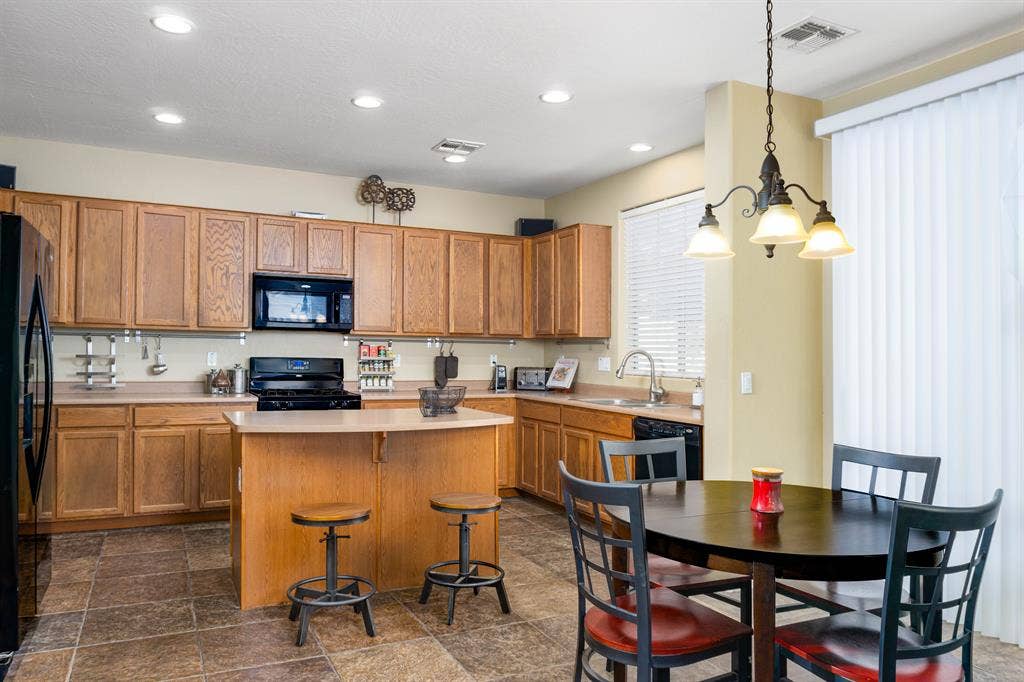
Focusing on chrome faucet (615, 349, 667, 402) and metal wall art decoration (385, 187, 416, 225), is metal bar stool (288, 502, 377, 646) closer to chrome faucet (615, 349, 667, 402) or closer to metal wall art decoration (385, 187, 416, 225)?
chrome faucet (615, 349, 667, 402)

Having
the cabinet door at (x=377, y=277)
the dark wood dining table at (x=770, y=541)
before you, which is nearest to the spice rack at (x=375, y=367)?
the cabinet door at (x=377, y=277)

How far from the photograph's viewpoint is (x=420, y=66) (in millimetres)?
3738

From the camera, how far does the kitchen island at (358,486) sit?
3.47 metres

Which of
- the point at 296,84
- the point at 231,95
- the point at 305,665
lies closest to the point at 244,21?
the point at 296,84

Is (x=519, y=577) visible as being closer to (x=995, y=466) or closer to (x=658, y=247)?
(x=995, y=466)

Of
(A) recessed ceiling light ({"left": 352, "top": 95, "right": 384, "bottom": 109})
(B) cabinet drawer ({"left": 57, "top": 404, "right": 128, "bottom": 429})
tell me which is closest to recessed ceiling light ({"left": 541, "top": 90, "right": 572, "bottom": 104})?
(A) recessed ceiling light ({"left": 352, "top": 95, "right": 384, "bottom": 109})

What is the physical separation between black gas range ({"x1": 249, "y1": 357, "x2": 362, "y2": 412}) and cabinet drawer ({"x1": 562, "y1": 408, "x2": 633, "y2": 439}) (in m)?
1.61

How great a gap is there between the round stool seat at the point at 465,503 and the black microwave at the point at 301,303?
259 centimetres

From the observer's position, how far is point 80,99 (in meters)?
4.28

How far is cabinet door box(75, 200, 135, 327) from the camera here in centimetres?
504

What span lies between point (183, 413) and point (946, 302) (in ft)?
15.3

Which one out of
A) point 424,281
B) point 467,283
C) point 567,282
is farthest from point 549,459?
point 424,281

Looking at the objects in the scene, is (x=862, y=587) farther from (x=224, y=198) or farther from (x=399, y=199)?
(x=224, y=198)

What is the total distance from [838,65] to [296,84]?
286cm
